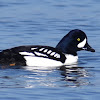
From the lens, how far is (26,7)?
2509cm

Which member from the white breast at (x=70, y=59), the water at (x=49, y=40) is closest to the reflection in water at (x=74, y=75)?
the water at (x=49, y=40)

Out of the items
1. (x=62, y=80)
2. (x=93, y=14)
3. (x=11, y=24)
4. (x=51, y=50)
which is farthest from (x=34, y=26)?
(x=62, y=80)

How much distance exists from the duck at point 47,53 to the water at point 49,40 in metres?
0.38

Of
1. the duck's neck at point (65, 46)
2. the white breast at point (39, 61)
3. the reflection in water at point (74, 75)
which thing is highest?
the duck's neck at point (65, 46)

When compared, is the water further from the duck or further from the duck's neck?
the duck's neck

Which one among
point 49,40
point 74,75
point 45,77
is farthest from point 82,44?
point 45,77

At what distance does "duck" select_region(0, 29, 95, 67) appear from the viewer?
53.0 feet

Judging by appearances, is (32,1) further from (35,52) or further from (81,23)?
(35,52)

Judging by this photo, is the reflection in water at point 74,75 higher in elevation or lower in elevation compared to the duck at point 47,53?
lower

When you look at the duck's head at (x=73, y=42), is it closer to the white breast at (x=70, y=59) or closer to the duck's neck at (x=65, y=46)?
the duck's neck at (x=65, y=46)

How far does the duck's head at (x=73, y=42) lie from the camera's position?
→ 17.2 m

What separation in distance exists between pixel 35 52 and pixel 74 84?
237cm

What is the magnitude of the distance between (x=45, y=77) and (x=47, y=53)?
5.43 ft

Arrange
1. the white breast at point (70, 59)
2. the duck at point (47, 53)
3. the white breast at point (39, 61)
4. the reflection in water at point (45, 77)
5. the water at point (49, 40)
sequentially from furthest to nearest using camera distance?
1. the white breast at point (70, 59)
2. the white breast at point (39, 61)
3. the duck at point (47, 53)
4. the reflection in water at point (45, 77)
5. the water at point (49, 40)
